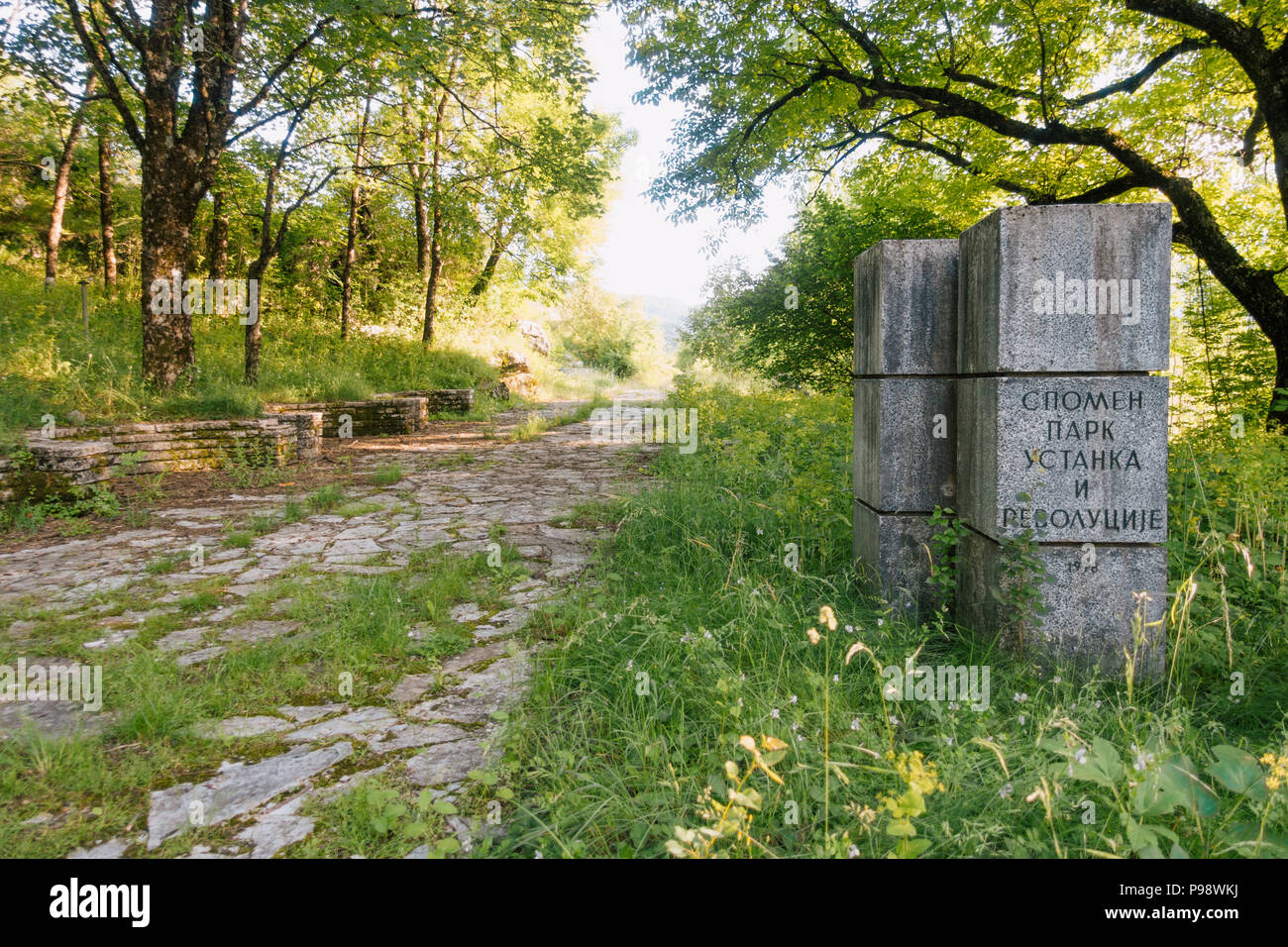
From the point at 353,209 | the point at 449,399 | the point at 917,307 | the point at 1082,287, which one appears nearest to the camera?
the point at 1082,287

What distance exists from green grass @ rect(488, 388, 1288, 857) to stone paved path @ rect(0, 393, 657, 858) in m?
0.33

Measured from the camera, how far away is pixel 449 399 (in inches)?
595

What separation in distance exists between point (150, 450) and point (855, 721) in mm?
8194

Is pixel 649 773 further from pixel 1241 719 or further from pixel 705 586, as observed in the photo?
pixel 1241 719

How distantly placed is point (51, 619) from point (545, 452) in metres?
7.22

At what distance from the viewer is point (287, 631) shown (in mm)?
3783

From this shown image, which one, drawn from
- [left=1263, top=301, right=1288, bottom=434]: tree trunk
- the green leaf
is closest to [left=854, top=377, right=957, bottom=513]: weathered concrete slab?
the green leaf

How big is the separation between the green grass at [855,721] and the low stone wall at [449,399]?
11.2m

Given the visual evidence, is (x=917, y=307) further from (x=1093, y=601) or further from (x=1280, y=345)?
(x=1280, y=345)

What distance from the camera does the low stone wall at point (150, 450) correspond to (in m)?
6.23

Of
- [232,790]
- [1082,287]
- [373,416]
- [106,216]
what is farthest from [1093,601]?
[106,216]

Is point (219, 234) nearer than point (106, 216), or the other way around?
point (219, 234)

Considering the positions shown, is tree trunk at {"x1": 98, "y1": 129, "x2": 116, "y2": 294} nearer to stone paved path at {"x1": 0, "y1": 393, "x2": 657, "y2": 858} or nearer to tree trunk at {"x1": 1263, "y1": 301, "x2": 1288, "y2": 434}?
stone paved path at {"x1": 0, "y1": 393, "x2": 657, "y2": 858}

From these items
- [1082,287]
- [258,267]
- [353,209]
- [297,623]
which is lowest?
[297,623]
